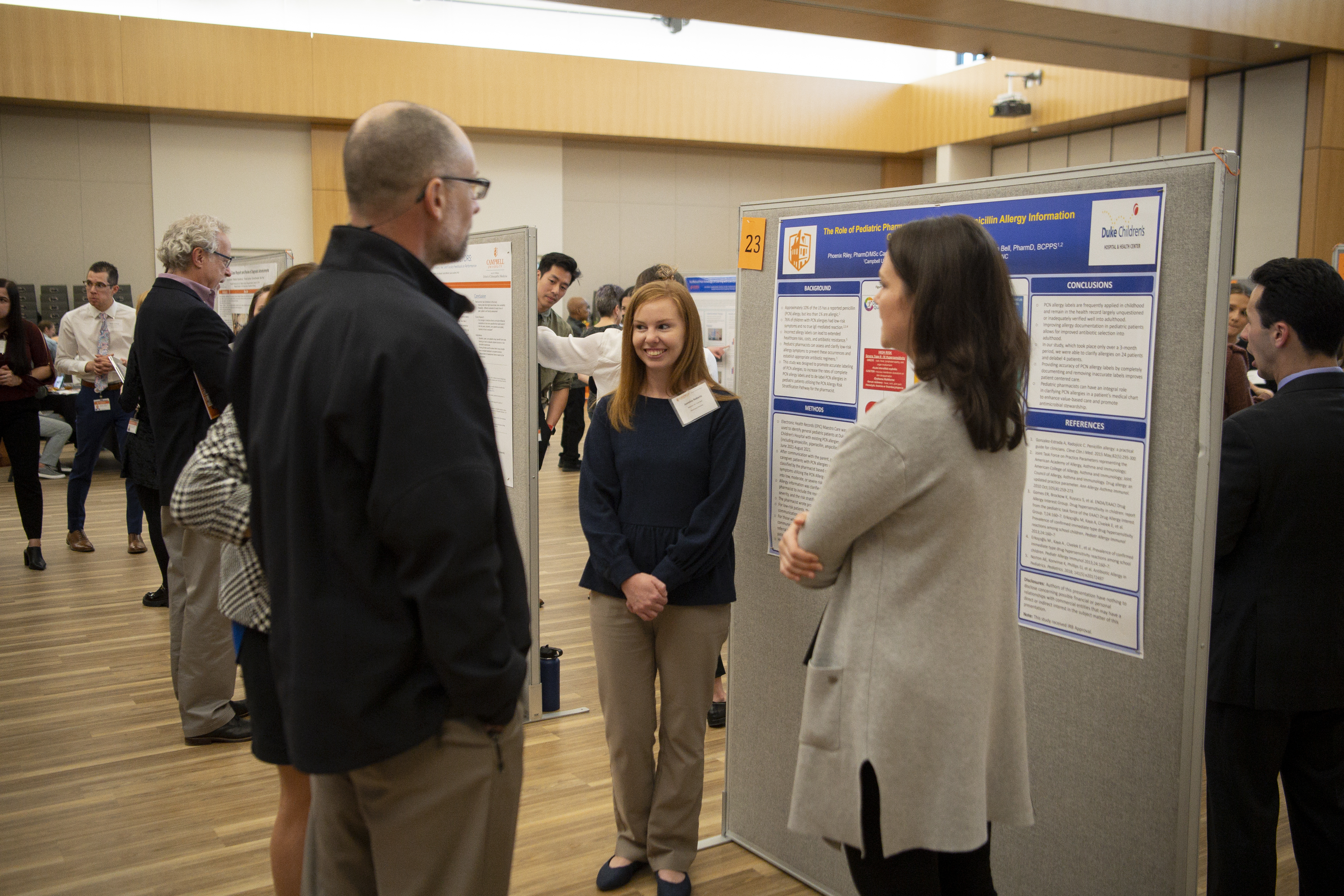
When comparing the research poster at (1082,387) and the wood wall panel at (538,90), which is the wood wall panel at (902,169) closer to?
the wood wall panel at (538,90)

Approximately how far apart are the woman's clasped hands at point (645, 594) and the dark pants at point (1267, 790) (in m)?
1.28

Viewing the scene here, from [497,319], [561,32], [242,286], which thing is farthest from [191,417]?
[561,32]

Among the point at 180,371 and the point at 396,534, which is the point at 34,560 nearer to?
the point at 180,371

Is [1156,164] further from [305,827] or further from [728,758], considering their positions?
[305,827]

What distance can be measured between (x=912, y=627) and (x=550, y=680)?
2739 mm

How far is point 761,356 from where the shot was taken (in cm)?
274

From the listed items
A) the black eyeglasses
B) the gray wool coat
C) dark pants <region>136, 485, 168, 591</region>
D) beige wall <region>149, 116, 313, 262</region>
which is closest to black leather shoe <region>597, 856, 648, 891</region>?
the gray wool coat

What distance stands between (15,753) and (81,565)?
2910 mm

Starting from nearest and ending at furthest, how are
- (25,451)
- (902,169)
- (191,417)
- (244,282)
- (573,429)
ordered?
(191,417) → (25,451) → (244,282) → (573,429) → (902,169)

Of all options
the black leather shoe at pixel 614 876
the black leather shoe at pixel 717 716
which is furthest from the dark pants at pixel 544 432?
the black leather shoe at pixel 614 876

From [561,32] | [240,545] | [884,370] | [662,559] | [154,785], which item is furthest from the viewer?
[561,32]

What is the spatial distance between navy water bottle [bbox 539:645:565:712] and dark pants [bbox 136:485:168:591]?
1786 mm

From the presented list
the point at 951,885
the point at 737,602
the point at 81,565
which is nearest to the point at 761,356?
the point at 737,602

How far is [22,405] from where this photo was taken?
5801 millimetres
